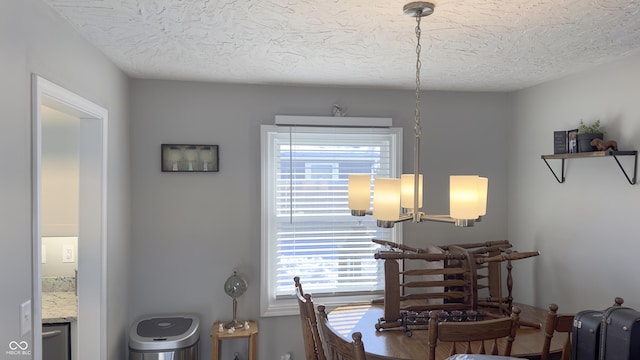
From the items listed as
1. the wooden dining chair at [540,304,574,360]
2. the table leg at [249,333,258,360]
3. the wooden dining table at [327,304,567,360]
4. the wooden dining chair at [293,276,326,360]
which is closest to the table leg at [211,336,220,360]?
the table leg at [249,333,258,360]

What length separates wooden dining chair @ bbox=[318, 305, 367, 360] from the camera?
1.66 meters

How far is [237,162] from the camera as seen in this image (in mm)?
3262

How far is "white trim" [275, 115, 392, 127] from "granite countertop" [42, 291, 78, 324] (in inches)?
72.7

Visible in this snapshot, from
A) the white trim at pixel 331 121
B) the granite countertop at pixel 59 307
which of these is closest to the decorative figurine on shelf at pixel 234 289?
the granite countertop at pixel 59 307

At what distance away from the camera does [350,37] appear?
2.15 m

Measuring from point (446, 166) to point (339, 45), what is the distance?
65.9 inches

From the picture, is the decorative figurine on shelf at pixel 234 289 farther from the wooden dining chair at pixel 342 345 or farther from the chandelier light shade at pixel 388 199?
the chandelier light shade at pixel 388 199

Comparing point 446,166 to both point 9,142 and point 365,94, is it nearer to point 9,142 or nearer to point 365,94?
point 365,94

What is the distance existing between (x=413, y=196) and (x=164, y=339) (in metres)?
1.89

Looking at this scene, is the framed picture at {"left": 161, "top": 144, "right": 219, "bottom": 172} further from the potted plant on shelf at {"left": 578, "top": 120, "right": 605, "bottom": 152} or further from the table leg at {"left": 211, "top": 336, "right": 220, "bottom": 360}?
the potted plant on shelf at {"left": 578, "top": 120, "right": 605, "bottom": 152}

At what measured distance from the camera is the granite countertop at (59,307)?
8.51 ft

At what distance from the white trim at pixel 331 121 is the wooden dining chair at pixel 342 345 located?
1659 mm

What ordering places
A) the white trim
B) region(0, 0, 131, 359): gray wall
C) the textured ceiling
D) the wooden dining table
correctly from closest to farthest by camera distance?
region(0, 0, 131, 359): gray wall
the textured ceiling
the wooden dining table
the white trim

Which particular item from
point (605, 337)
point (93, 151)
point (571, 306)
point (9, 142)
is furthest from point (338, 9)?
point (571, 306)
